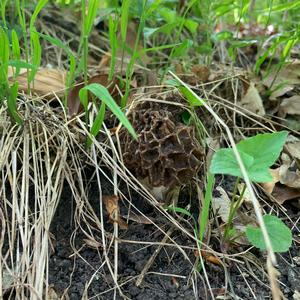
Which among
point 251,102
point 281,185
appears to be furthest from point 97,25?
point 281,185

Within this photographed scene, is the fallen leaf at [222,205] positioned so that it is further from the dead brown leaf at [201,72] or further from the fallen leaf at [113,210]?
the dead brown leaf at [201,72]

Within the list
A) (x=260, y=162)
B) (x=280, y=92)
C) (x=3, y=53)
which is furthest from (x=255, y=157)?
(x=280, y=92)

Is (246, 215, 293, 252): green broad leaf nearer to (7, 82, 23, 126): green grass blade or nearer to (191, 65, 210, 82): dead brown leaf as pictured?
(7, 82, 23, 126): green grass blade

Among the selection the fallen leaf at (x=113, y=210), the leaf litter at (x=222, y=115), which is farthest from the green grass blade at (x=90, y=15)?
the fallen leaf at (x=113, y=210)

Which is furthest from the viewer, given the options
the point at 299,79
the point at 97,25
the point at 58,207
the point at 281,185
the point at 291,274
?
the point at 97,25

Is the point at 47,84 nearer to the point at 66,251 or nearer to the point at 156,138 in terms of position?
the point at 156,138

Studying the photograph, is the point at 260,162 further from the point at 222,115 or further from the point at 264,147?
the point at 222,115
